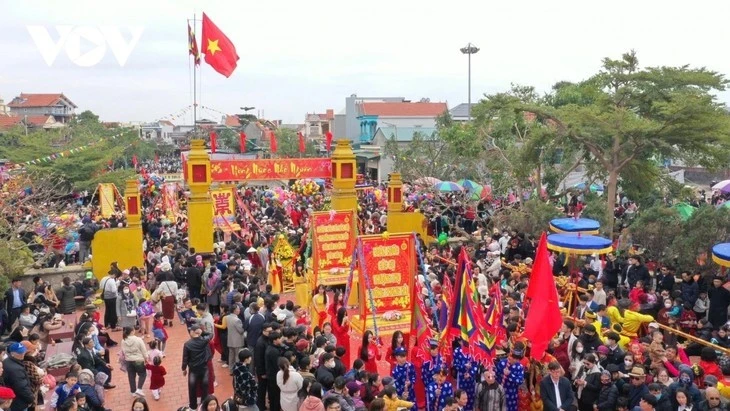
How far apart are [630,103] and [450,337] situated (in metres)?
13.2

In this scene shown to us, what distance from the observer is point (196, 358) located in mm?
7930

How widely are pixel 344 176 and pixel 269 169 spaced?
6.75ft

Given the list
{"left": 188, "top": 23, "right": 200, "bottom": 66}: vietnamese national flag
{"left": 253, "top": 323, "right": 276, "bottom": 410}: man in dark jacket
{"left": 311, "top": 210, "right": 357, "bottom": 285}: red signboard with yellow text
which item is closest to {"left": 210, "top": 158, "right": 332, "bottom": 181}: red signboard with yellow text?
{"left": 311, "top": 210, "right": 357, "bottom": 285}: red signboard with yellow text

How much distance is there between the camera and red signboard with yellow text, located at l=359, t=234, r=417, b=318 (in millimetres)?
9867

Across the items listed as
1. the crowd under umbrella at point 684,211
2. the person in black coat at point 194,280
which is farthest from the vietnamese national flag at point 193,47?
the crowd under umbrella at point 684,211

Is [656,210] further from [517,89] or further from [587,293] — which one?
[517,89]

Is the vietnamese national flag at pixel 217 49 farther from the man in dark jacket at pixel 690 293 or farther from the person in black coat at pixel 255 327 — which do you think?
the man in dark jacket at pixel 690 293

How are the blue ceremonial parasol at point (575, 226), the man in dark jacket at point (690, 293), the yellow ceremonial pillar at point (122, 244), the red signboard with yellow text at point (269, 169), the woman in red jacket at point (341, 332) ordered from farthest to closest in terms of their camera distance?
the red signboard with yellow text at point (269, 169)
the yellow ceremonial pillar at point (122, 244)
the blue ceremonial parasol at point (575, 226)
the man in dark jacket at point (690, 293)
the woman in red jacket at point (341, 332)

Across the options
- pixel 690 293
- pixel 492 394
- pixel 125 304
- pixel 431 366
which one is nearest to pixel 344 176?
pixel 125 304

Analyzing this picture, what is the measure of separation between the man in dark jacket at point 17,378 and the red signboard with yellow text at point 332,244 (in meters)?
6.20

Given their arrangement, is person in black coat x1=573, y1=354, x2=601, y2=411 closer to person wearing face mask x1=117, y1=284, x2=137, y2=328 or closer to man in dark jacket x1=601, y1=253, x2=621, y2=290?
man in dark jacket x1=601, y1=253, x2=621, y2=290

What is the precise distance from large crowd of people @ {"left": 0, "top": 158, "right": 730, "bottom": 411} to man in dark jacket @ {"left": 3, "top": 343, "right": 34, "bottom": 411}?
14mm

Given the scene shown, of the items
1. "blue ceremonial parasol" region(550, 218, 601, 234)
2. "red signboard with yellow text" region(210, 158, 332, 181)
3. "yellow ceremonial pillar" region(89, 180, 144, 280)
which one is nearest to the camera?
"blue ceremonial parasol" region(550, 218, 601, 234)

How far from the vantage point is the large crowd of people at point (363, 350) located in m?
6.95
